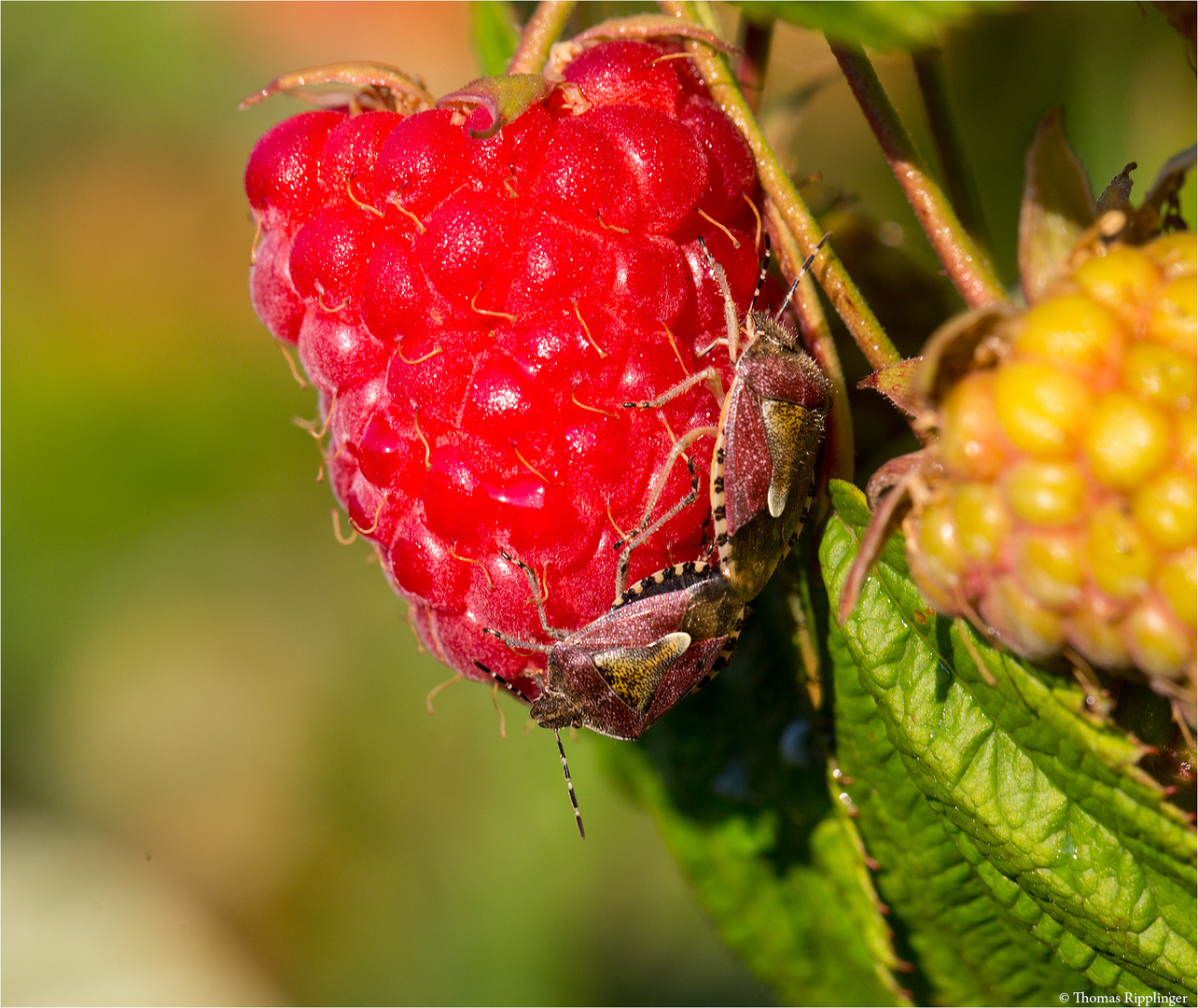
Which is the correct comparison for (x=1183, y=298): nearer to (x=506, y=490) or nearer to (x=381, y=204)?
(x=506, y=490)

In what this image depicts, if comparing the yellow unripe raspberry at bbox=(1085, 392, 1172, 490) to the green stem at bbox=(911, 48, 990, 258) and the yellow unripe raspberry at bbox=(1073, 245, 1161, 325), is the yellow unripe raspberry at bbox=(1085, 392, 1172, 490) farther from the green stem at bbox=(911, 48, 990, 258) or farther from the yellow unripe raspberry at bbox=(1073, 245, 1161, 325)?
the green stem at bbox=(911, 48, 990, 258)

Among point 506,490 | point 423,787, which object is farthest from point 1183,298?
point 423,787

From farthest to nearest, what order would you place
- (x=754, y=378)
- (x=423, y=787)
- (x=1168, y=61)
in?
(x=423, y=787), (x=1168, y=61), (x=754, y=378)

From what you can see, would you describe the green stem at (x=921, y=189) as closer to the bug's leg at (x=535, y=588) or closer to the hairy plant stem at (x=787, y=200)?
the hairy plant stem at (x=787, y=200)

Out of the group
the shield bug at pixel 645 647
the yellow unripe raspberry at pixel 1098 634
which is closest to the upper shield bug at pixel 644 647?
the shield bug at pixel 645 647

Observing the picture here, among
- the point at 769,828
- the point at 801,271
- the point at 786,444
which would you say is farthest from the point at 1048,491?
the point at 769,828

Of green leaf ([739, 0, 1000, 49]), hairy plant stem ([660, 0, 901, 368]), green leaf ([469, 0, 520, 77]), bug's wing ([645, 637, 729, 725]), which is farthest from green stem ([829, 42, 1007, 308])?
green leaf ([469, 0, 520, 77])

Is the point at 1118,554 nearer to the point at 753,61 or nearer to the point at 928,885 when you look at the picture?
the point at 928,885
